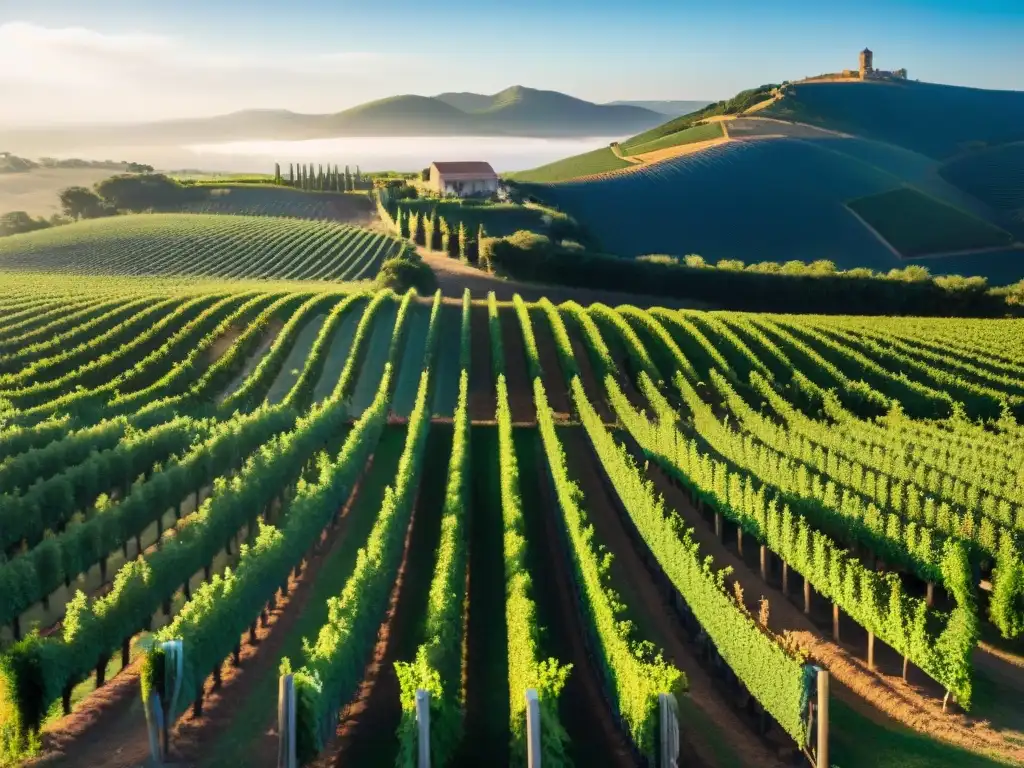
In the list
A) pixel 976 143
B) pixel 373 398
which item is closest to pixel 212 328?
pixel 373 398

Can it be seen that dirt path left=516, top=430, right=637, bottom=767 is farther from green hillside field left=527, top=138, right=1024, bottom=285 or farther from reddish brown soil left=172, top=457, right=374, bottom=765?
green hillside field left=527, top=138, right=1024, bottom=285

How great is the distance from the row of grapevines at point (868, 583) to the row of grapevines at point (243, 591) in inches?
414

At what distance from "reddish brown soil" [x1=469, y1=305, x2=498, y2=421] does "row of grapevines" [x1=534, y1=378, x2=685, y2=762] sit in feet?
52.9

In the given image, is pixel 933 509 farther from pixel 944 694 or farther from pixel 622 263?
pixel 622 263

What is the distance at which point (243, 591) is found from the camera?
17.3 metres

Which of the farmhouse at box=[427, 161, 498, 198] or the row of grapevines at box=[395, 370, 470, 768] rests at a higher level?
the farmhouse at box=[427, 161, 498, 198]

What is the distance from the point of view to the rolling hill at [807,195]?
95.0m

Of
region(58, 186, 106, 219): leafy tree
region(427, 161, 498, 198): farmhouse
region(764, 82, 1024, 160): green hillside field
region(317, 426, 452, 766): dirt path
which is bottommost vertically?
region(317, 426, 452, 766): dirt path

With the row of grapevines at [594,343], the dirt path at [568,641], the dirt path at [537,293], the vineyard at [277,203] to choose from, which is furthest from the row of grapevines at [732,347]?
the vineyard at [277,203]

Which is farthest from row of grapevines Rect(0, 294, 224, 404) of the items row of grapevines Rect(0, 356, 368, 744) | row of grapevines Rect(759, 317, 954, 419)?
row of grapevines Rect(759, 317, 954, 419)

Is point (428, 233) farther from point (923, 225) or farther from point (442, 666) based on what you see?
point (442, 666)

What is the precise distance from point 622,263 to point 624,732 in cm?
5029

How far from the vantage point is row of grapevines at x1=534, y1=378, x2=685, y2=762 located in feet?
44.2

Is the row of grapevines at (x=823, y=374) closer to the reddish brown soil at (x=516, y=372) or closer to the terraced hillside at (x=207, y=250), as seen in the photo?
the reddish brown soil at (x=516, y=372)
